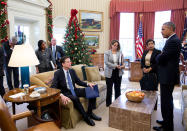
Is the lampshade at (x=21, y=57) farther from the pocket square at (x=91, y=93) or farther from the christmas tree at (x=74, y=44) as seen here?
the christmas tree at (x=74, y=44)

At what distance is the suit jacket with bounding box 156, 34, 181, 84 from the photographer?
86.4 inches

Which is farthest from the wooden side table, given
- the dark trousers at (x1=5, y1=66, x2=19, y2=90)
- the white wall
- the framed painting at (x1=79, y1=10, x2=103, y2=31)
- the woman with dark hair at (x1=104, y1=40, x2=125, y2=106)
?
the framed painting at (x1=79, y1=10, x2=103, y2=31)

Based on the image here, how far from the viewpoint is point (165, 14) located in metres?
7.67

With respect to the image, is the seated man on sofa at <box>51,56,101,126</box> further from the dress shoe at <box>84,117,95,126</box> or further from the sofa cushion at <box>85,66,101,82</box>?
the sofa cushion at <box>85,66,101,82</box>

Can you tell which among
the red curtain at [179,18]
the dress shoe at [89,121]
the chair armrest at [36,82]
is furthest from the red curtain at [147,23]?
the chair armrest at [36,82]

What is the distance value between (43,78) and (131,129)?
193cm

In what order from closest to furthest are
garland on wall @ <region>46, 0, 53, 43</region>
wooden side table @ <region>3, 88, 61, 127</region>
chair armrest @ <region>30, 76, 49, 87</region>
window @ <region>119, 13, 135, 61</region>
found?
wooden side table @ <region>3, 88, 61, 127</region> → chair armrest @ <region>30, 76, 49, 87</region> → garland on wall @ <region>46, 0, 53, 43</region> → window @ <region>119, 13, 135, 61</region>

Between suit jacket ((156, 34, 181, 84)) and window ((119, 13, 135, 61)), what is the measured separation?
646 cm

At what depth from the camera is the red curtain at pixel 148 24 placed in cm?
781

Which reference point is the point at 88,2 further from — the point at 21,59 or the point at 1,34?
the point at 21,59

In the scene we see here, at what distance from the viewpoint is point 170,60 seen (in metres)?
2.27

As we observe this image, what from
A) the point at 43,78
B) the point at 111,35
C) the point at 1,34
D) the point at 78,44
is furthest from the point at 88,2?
the point at 43,78

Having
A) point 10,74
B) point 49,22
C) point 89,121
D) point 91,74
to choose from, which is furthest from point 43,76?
point 49,22

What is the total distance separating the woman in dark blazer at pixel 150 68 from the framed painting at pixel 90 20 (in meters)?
5.23
